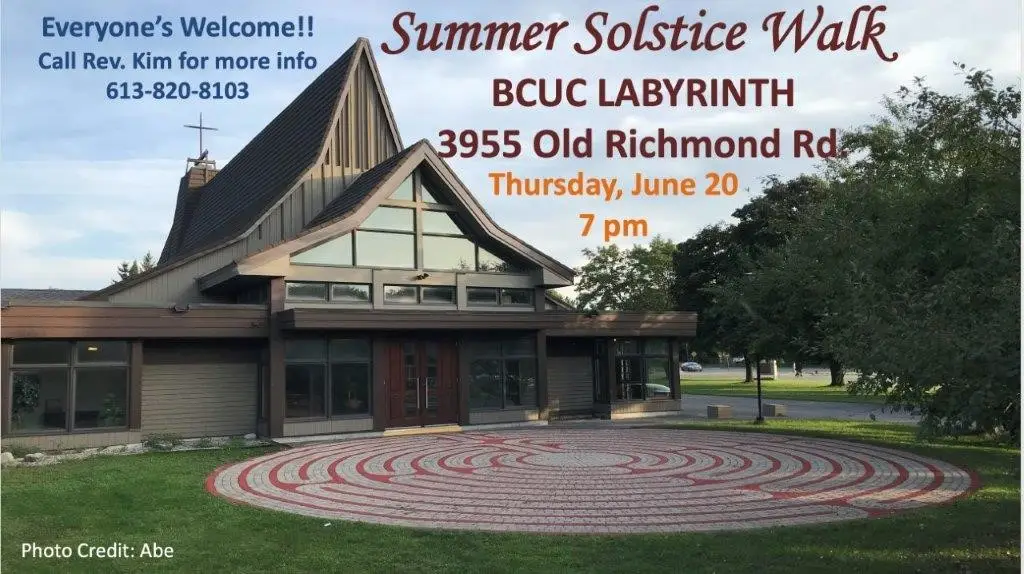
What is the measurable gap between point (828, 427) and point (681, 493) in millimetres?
12258

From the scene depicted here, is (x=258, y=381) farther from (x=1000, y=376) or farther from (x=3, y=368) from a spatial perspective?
(x=1000, y=376)

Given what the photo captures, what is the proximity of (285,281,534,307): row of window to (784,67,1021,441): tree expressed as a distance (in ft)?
38.0

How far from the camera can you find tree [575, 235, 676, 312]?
Result: 57750 millimetres

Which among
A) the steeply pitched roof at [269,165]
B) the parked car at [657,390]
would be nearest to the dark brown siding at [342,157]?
the steeply pitched roof at [269,165]

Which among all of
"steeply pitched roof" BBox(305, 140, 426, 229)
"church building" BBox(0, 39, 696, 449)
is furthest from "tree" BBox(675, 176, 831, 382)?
"steeply pitched roof" BBox(305, 140, 426, 229)

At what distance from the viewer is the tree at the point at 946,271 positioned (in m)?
6.74

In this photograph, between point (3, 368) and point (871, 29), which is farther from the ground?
point (871, 29)

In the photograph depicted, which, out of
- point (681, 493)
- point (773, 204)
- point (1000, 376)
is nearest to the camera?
point (1000, 376)

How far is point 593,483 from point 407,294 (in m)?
11.2

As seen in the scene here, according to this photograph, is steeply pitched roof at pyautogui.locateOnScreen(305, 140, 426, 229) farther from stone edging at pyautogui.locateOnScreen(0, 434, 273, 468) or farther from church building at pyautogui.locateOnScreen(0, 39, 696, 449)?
stone edging at pyautogui.locateOnScreen(0, 434, 273, 468)

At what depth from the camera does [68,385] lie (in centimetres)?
1917

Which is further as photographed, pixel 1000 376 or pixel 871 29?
pixel 871 29

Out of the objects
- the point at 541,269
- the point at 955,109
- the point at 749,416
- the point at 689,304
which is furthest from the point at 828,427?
the point at 689,304

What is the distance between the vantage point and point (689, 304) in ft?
152
